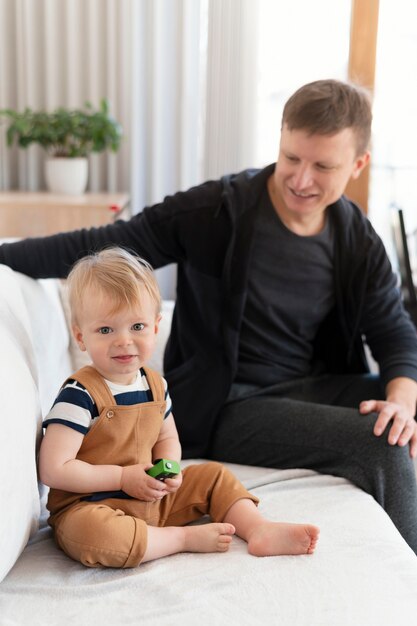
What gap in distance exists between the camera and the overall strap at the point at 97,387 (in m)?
1.40

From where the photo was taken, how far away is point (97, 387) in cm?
141

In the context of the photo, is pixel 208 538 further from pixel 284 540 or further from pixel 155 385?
pixel 155 385

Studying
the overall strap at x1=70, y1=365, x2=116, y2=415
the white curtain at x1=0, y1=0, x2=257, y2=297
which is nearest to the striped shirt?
the overall strap at x1=70, y1=365, x2=116, y2=415

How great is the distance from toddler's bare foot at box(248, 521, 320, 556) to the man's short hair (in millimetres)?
824

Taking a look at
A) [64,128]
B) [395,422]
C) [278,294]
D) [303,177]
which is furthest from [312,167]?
[64,128]

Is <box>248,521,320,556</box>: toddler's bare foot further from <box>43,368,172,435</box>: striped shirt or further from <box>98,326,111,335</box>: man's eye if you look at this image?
<box>98,326,111,335</box>: man's eye

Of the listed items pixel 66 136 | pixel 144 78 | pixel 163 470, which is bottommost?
pixel 163 470

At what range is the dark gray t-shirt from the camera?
6.29 feet

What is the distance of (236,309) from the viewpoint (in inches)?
72.9

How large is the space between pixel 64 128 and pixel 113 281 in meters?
2.27

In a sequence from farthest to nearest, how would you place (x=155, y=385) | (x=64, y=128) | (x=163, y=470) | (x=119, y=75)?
1. (x=119, y=75)
2. (x=64, y=128)
3. (x=155, y=385)
4. (x=163, y=470)

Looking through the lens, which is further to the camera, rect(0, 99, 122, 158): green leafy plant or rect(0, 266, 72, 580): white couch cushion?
rect(0, 99, 122, 158): green leafy plant

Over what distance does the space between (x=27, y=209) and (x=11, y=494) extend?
6.94 feet

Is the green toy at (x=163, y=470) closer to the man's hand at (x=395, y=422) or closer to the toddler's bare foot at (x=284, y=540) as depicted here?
the toddler's bare foot at (x=284, y=540)
